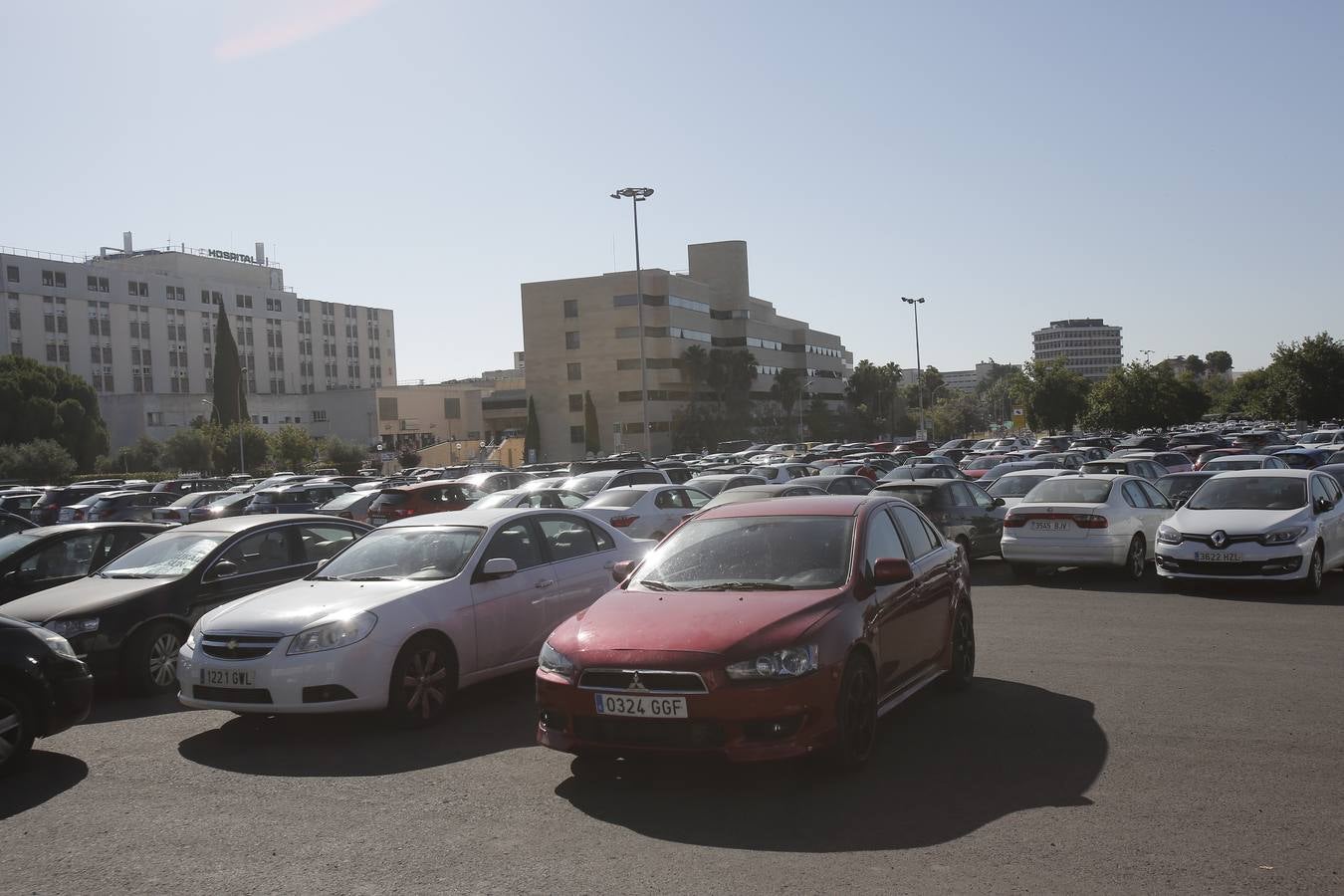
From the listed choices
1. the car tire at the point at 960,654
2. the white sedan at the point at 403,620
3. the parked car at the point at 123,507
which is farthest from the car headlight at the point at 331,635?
the parked car at the point at 123,507

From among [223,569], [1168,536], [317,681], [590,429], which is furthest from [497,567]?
[590,429]

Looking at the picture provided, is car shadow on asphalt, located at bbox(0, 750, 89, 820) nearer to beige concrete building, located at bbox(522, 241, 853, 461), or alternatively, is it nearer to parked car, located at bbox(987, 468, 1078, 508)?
parked car, located at bbox(987, 468, 1078, 508)

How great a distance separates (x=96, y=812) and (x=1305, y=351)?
59085 millimetres

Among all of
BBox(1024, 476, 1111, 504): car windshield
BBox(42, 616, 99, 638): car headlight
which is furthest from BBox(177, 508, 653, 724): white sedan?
BBox(1024, 476, 1111, 504): car windshield

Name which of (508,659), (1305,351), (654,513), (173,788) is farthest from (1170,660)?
(1305,351)

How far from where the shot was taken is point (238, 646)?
7.78m

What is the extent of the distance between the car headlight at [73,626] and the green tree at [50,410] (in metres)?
67.7

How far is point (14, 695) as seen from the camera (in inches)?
282

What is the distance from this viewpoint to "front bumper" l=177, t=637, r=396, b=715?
752 centimetres

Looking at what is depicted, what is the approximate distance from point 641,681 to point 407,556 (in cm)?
355

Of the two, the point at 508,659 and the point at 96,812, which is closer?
the point at 96,812

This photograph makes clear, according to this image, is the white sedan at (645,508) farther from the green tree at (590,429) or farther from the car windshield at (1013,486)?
the green tree at (590,429)

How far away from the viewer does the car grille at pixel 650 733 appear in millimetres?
5789

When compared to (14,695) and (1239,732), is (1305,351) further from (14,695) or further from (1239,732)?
(14,695)
